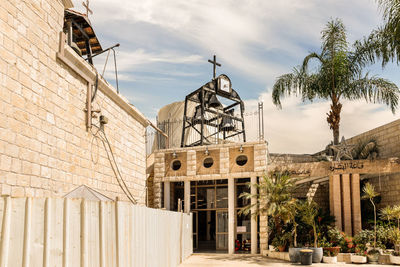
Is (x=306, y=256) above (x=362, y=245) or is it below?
below

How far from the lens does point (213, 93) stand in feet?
69.9

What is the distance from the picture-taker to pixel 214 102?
21516 millimetres

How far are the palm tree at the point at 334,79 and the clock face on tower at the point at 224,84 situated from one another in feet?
7.57

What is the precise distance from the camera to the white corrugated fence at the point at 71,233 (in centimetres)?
424

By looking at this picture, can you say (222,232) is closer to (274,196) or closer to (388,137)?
(274,196)

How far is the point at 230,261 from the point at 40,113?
1012 centimetres

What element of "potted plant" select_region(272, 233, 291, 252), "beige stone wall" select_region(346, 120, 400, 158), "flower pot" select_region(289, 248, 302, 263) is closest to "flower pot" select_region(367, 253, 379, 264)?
"flower pot" select_region(289, 248, 302, 263)

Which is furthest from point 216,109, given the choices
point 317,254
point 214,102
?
point 317,254

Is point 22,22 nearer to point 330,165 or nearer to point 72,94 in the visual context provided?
point 72,94

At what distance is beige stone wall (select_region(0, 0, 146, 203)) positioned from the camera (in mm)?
7359

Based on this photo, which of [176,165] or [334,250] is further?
[176,165]

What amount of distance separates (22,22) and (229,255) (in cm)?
1320

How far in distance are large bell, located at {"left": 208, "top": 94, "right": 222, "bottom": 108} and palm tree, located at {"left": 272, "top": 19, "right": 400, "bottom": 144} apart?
9.37 feet

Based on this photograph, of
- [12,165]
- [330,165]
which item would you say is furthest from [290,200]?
[12,165]
